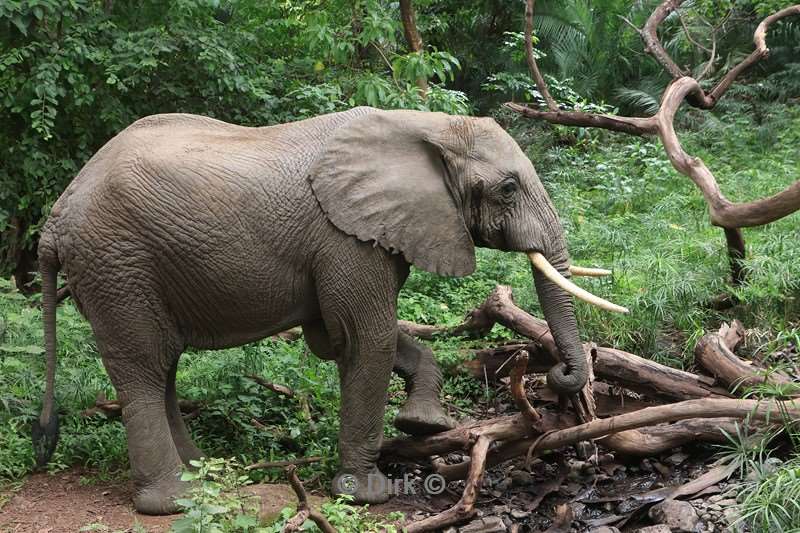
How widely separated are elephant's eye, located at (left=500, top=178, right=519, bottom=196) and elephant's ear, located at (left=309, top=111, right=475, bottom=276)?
305 mm

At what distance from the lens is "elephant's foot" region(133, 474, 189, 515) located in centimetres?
529

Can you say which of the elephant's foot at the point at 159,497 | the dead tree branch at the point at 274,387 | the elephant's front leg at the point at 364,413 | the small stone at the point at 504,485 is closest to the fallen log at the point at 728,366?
the small stone at the point at 504,485

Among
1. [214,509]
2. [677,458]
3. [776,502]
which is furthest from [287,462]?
[776,502]

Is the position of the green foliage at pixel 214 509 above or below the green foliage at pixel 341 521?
above

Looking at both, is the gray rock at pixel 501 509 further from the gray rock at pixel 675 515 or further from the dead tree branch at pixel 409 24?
the dead tree branch at pixel 409 24

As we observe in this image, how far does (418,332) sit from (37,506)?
343 cm

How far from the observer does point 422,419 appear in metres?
5.93

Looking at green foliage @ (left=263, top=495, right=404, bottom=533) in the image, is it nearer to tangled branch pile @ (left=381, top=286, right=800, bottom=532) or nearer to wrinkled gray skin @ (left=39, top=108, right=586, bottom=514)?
tangled branch pile @ (left=381, top=286, right=800, bottom=532)

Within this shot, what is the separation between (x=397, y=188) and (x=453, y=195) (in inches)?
14.5

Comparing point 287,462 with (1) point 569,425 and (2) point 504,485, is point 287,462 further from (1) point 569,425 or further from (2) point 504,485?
(1) point 569,425

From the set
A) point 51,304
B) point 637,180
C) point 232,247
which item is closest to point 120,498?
point 51,304

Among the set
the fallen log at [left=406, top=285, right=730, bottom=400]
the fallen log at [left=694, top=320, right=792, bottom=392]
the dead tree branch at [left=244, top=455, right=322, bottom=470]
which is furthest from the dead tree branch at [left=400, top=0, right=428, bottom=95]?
the dead tree branch at [left=244, top=455, right=322, bottom=470]

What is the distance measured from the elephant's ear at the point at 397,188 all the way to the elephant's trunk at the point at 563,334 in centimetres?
50

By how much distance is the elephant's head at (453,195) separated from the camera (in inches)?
217
